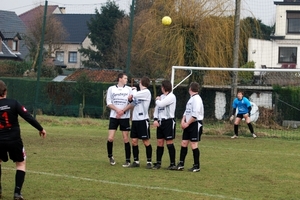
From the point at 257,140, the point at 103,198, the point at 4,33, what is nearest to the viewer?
the point at 103,198

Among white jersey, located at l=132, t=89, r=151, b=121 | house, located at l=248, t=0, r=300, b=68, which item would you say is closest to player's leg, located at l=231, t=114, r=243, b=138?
white jersey, located at l=132, t=89, r=151, b=121

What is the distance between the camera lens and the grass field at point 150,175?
33.3 feet

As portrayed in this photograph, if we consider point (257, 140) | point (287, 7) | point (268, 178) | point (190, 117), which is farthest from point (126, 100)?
point (287, 7)

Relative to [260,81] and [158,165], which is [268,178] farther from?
[260,81]

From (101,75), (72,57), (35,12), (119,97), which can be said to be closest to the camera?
(119,97)

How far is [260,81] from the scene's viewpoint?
32.9 meters

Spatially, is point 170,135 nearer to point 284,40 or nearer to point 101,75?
point 101,75

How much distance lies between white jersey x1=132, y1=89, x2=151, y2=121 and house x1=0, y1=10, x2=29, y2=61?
52.3 metres

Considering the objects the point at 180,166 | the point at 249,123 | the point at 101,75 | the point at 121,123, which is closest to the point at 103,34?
the point at 101,75

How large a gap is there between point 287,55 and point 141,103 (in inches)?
1627

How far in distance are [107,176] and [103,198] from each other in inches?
93.9

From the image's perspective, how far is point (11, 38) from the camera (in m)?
66.8

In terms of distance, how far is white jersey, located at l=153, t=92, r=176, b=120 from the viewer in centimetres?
1309

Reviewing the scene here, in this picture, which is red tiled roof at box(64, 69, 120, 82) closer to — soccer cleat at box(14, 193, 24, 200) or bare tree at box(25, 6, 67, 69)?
bare tree at box(25, 6, 67, 69)
